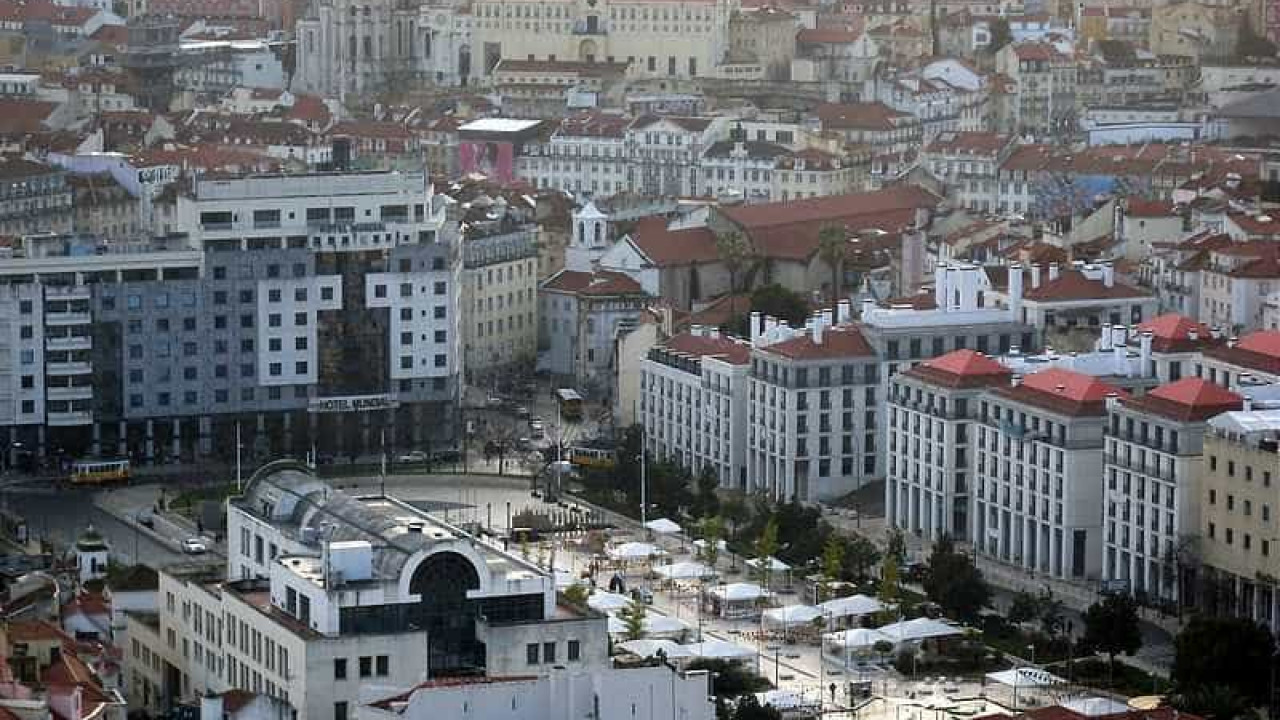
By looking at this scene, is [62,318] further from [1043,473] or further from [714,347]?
[1043,473]

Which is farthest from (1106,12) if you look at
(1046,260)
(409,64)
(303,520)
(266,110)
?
(303,520)

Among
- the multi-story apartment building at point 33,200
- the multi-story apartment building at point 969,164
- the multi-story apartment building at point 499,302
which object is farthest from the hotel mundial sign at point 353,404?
the multi-story apartment building at point 969,164

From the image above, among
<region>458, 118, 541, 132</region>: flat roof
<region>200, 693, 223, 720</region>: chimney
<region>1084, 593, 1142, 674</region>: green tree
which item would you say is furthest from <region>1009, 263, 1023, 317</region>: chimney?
<region>458, 118, 541, 132</region>: flat roof

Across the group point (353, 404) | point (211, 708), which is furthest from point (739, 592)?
point (353, 404)

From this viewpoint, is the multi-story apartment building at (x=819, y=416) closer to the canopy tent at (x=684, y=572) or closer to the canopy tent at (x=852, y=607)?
the canopy tent at (x=684, y=572)

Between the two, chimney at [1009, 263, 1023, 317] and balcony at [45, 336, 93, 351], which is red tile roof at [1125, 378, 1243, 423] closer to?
chimney at [1009, 263, 1023, 317]
